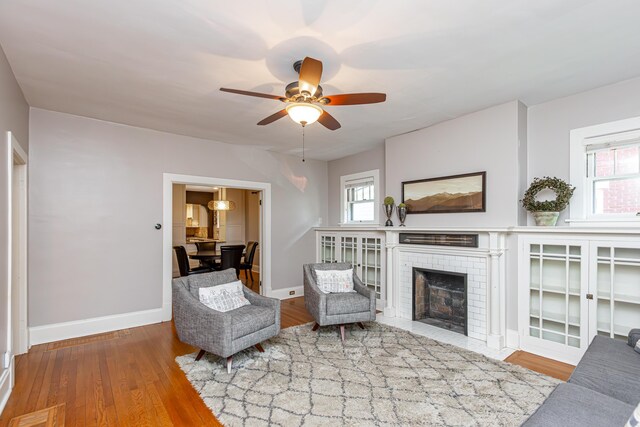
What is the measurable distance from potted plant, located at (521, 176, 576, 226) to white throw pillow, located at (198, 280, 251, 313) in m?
3.17

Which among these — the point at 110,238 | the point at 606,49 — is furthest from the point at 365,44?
the point at 110,238

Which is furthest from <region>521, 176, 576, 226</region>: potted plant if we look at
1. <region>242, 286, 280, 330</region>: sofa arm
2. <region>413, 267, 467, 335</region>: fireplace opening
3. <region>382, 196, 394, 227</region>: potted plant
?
<region>242, 286, 280, 330</region>: sofa arm

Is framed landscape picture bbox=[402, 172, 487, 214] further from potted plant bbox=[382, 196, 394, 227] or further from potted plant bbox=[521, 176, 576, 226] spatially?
potted plant bbox=[521, 176, 576, 226]

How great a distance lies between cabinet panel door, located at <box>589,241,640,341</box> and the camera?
9.04ft

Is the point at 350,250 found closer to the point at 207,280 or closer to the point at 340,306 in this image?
the point at 340,306

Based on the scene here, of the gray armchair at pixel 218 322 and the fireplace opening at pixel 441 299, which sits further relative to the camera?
the fireplace opening at pixel 441 299

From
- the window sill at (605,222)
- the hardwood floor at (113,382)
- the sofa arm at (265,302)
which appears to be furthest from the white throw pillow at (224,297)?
the window sill at (605,222)

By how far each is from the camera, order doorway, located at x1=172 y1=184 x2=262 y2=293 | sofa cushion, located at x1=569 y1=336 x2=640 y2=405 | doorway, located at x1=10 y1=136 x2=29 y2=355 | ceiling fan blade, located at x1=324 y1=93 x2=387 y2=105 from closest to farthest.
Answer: sofa cushion, located at x1=569 y1=336 x2=640 y2=405 → ceiling fan blade, located at x1=324 y1=93 x2=387 y2=105 → doorway, located at x1=10 y1=136 x2=29 y2=355 → doorway, located at x1=172 y1=184 x2=262 y2=293

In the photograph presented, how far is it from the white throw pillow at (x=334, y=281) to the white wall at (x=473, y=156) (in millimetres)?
1273

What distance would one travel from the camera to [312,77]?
2.11 m

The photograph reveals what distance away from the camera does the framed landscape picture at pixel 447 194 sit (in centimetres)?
373

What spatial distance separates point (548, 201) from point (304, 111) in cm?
262

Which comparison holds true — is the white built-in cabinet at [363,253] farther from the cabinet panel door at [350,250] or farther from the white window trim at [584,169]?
the white window trim at [584,169]

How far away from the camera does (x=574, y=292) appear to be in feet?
9.99
